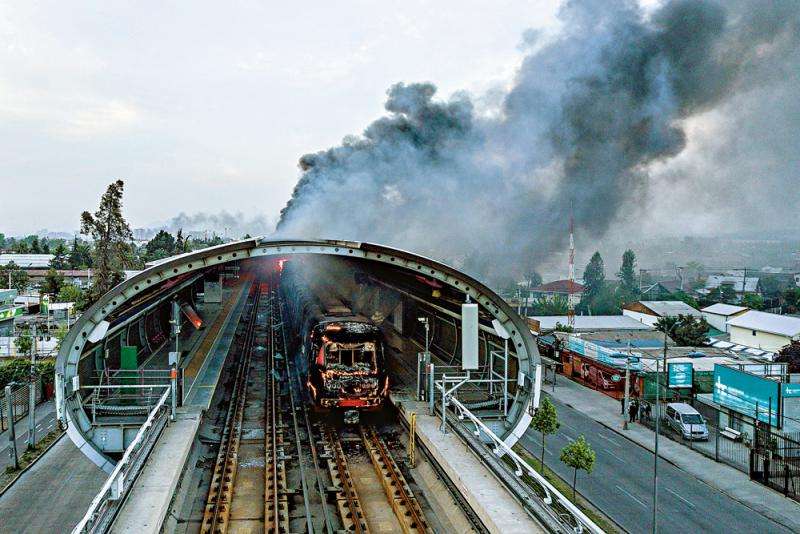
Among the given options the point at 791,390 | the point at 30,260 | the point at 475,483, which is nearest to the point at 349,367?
the point at 475,483

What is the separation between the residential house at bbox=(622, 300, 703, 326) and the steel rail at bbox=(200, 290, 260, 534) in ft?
148

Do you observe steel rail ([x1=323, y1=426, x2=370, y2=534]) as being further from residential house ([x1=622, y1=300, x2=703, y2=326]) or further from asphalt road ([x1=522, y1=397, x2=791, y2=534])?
residential house ([x1=622, y1=300, x2=703, y2=326])

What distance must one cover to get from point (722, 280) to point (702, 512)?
102 meters

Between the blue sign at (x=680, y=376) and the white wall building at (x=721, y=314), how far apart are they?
3104cm

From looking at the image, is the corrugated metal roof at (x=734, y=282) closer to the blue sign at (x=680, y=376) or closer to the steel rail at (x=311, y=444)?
the blue sign at (x=680, y=376)

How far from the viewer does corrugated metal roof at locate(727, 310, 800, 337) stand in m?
42.0

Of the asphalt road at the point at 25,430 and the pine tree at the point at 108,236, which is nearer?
the asphalt road at the point at 25,430

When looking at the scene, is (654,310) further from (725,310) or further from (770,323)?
(770,323)

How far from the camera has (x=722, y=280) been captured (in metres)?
108

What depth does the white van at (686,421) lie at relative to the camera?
82.8 ft

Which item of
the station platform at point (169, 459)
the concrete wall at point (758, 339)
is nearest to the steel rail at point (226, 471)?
the station platform at point (169, 459)

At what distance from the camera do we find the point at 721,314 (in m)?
57.0

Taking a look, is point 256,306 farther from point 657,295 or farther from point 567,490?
point 657,295

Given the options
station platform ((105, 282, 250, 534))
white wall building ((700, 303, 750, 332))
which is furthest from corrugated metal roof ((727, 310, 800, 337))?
station platform ((105, 282, 250, 534))
